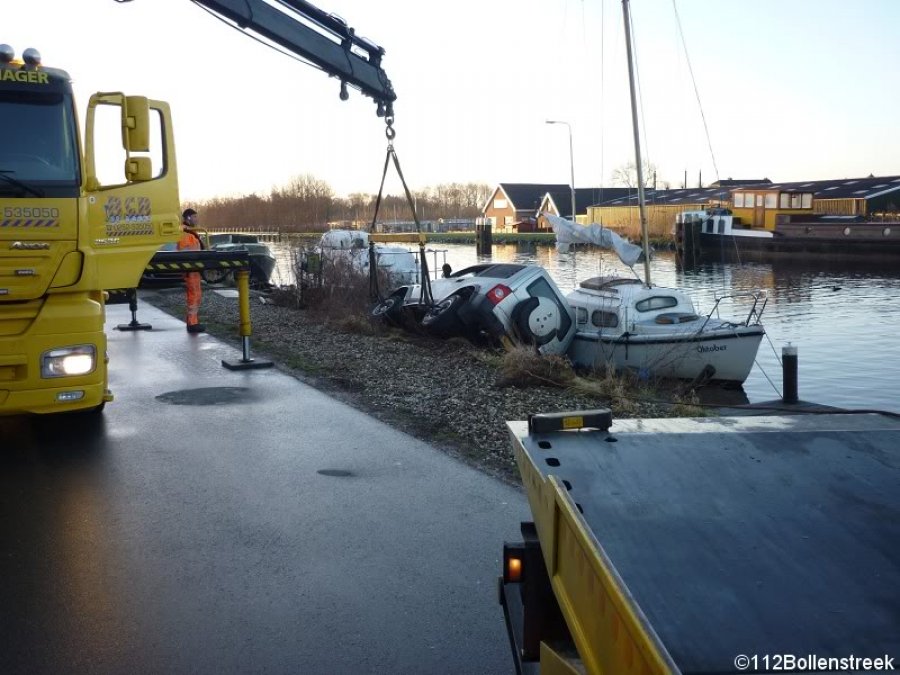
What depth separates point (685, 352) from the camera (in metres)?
16.8

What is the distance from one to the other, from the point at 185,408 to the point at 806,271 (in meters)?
45.1

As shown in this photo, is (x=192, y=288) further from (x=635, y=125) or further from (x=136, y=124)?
(x=635, y=125)

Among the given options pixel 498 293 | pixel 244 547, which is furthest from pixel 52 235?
pixel 498 293

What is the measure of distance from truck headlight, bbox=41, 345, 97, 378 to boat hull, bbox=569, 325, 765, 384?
10.8 meters

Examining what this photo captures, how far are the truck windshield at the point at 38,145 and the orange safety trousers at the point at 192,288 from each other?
7407 millimetres

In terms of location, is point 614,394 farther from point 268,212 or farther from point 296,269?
point 268,212

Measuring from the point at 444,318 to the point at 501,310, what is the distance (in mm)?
1028

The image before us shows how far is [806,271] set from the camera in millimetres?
48281

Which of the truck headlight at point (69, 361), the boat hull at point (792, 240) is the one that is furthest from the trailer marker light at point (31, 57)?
the boat hull at point (792, 240)

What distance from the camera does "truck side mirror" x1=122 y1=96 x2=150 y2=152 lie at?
25.3 ft

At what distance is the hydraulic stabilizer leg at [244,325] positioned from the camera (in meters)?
11.5

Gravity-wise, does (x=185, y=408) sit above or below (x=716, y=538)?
below

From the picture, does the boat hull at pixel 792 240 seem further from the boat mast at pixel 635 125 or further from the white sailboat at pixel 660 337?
the white sailboat at pixel 660 337

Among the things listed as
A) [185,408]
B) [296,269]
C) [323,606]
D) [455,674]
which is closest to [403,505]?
[323,606]
